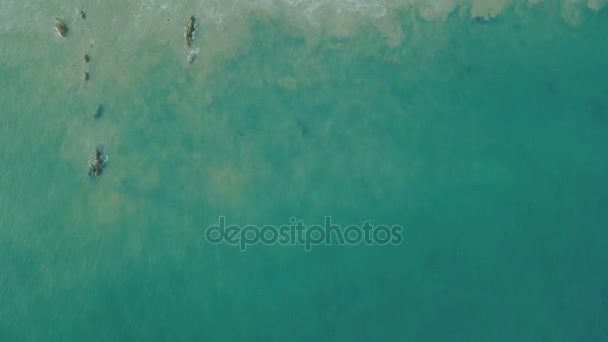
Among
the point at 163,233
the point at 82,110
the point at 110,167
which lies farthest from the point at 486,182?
the point at 82,110

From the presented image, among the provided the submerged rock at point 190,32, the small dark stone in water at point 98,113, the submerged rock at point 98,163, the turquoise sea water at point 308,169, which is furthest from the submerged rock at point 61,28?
the submerged rock at point 98,163

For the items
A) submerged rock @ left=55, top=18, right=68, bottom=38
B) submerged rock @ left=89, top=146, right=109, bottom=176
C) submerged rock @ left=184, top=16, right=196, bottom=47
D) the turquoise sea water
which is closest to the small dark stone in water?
the turquoise sea water

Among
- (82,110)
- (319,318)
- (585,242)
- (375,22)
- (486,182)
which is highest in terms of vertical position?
(375,22)

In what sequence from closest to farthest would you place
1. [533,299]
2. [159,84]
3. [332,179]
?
[533,299] → [332,179] → [159,84]

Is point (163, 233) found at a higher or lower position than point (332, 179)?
lower

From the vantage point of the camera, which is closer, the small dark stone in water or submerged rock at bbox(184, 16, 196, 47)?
the small dark stone in water

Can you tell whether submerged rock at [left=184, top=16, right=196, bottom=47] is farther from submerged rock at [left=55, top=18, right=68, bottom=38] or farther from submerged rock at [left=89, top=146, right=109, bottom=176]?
submerged rock at [left=89, top=146, right=109, bottom=176]

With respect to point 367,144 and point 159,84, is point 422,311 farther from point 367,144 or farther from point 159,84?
point 159,84

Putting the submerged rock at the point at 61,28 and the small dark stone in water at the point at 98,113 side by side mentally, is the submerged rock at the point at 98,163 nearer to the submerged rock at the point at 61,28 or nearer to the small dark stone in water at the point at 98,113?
the small dark stone in water at the point at 98,113
